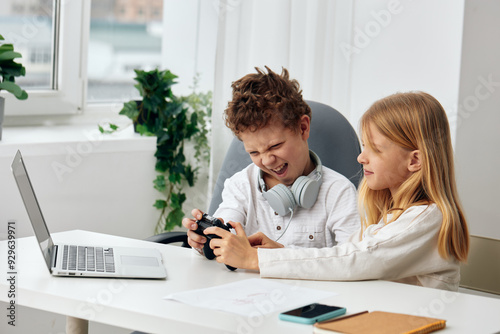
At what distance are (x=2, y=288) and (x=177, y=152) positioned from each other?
1.37m

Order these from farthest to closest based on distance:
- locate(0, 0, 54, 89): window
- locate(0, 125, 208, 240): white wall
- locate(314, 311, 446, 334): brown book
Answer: locate(0, 0, 54, 89): window, locate(0, 125, 208, 240): white wall, locate(314, 311, 446, 334): brown book

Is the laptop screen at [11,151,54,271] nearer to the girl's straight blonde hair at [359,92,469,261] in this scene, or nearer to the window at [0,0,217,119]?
the girl's straight blonde hair at [359,92,469,261]

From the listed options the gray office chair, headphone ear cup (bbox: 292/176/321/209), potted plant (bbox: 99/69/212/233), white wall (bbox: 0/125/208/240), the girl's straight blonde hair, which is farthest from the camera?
potted plant (bbox: 99/69/212/233)

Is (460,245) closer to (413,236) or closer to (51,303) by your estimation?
(413,236)

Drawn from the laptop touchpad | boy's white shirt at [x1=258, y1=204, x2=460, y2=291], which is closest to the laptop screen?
the laptop touchpad

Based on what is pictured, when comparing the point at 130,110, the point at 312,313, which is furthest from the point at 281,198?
the point at 130,110

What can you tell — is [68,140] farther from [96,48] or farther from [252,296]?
[252,296]

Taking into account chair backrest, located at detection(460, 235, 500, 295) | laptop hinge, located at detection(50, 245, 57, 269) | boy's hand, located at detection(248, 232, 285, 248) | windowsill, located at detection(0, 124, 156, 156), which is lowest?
chair backrest, located at detection(460, 235, 500, 295)

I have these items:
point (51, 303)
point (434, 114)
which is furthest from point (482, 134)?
point (51, 303)

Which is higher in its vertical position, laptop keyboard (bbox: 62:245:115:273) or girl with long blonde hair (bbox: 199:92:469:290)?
girl with long blonde hair (bbox: 199:92:469:290)

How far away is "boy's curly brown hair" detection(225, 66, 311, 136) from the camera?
5.61ft

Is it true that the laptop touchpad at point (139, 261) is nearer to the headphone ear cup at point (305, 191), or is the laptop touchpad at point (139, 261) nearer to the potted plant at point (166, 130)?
the headphone ear cup at point (305, 191)

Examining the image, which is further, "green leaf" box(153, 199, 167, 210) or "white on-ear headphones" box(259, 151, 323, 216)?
"green leaf" box(153, 199, 167, 210)

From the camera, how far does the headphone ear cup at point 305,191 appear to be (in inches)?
66.4
